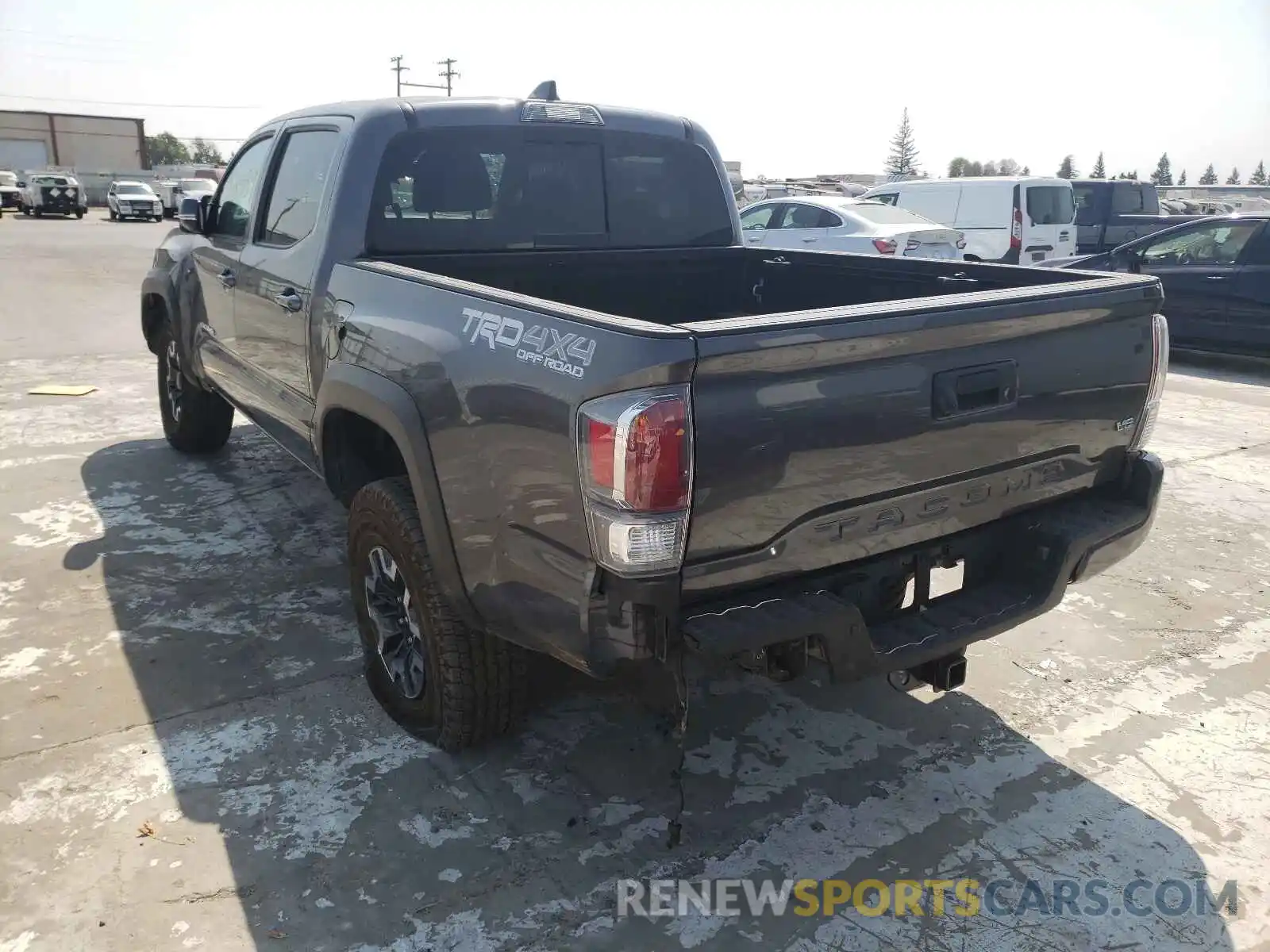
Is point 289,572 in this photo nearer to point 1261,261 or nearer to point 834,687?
point 834,687

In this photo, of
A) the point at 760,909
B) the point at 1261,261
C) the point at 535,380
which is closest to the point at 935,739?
the point at 760,909

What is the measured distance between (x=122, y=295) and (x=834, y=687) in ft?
46.2

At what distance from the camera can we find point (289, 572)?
4555 millimetres

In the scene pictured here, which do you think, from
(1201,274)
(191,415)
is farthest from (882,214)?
(191,415)

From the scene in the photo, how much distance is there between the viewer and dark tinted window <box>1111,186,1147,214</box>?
1788cm

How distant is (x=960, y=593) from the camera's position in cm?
282

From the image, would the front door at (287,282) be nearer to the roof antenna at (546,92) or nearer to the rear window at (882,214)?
the roof antenna at (546,92)

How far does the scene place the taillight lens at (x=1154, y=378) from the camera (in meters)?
3.01

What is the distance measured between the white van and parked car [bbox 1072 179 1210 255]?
2.26 m

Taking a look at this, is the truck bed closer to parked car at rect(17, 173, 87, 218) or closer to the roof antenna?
the roof antenna

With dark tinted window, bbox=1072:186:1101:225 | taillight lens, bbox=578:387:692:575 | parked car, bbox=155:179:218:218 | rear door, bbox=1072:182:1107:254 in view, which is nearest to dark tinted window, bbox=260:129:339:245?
taillight lens, bbox=578:387:692:575

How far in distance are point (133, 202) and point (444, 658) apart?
40.8 m

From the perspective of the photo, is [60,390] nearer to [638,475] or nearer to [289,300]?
[289,300]

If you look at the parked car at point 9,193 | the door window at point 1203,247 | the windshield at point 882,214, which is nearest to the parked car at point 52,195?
the parked car at point 9,193
